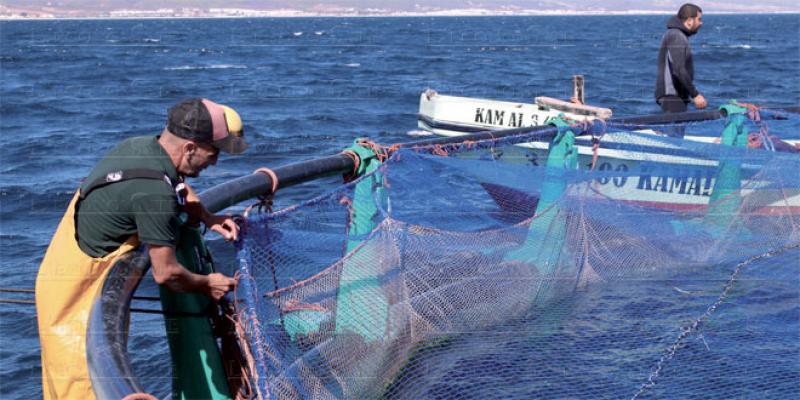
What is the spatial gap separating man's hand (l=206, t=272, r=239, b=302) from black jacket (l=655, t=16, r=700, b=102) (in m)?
6.42

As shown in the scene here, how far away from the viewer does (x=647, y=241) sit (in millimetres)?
5922

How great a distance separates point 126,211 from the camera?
3.21 meters

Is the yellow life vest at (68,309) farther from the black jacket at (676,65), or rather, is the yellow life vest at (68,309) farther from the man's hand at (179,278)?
the black jacket at (676,65)

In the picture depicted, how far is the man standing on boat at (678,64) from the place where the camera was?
902 cm

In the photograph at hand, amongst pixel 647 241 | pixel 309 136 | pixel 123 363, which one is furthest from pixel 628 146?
pixel 309 136

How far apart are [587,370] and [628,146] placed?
5.28ft

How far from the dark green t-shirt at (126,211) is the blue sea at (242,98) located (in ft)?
8.18

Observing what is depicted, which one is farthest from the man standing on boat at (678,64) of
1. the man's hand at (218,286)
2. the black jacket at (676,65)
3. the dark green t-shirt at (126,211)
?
the dark green t-shirt at (126,211)

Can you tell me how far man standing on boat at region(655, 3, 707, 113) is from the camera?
9.02m

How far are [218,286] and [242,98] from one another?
2899 cm

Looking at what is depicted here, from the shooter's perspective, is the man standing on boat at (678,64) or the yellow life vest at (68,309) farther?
the man standing on boat at (678,64)

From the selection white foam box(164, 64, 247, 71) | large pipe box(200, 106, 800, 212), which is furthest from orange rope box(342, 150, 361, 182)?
white foam box(164, 64, 247, 71)

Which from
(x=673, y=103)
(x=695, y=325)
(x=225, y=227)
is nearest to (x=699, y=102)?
(x=673, y=103)

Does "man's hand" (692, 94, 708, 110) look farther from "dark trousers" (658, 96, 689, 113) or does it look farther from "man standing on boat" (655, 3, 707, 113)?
"dark trousers" (658, 96, 689, 113)
